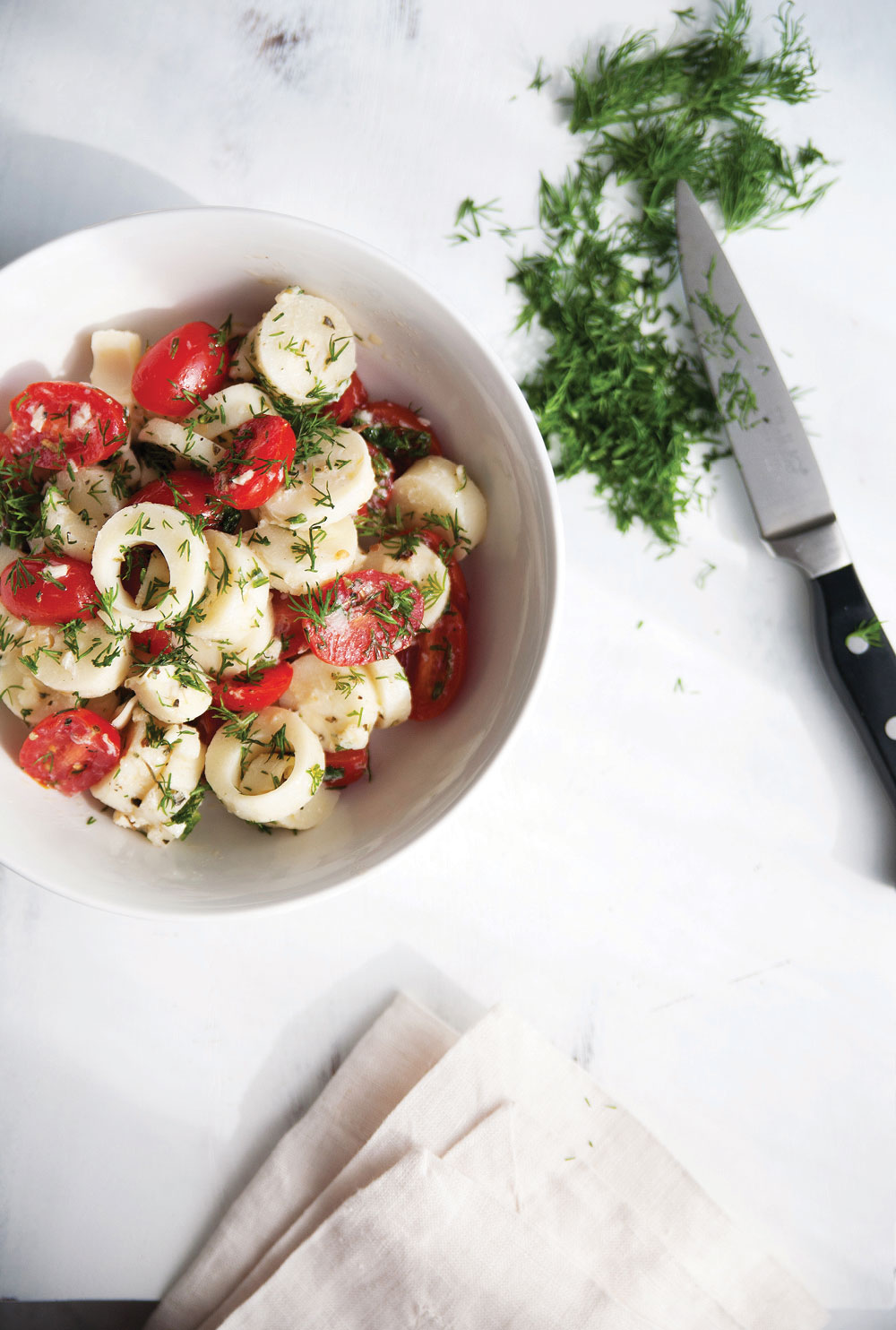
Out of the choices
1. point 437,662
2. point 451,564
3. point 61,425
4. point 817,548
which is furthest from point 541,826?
point 61,425

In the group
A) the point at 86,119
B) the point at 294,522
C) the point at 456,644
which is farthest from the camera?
the point at 86,119

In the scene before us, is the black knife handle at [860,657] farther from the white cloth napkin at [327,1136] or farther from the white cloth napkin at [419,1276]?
the white cloth napkin at [419,1276]

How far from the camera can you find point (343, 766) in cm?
161

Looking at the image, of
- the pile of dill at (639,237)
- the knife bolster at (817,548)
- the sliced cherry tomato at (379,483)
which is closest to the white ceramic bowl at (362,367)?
the sliced cherry tomato at (379,483)

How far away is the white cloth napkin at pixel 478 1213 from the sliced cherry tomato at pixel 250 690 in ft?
2.64

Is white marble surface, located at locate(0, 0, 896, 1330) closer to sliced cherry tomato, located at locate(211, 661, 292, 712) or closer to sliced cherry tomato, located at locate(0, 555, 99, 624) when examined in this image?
sliced cherry tomato, located at locate(211, 661, 292, 712)

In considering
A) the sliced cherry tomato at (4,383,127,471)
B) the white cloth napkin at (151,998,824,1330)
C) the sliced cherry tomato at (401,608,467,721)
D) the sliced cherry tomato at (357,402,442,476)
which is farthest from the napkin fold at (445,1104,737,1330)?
the sliced cherry tomato at (4,383,127,471)

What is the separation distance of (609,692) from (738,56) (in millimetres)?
1405

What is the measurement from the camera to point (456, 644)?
1604 millimetres

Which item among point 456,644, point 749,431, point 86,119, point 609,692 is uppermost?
point 86,119

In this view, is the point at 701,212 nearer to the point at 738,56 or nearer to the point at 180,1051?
the point at 738,56

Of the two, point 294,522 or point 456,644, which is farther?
point 456,644

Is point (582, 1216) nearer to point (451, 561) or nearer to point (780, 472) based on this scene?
point (451, 561)

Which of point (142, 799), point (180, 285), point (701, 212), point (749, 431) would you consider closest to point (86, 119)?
point (180, 285)
